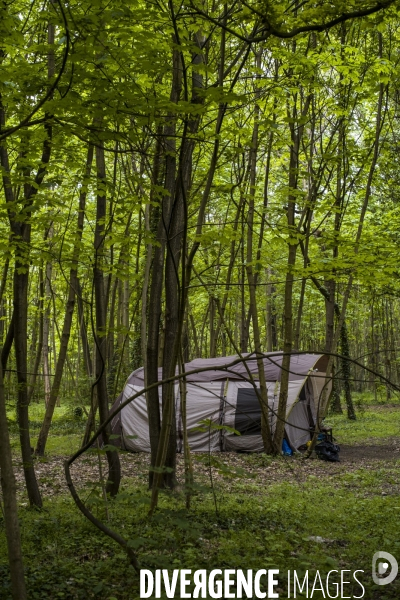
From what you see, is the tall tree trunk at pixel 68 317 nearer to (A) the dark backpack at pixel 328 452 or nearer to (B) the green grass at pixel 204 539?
(B) the green grass at pixel 204 539

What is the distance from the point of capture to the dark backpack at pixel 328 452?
11852 mm

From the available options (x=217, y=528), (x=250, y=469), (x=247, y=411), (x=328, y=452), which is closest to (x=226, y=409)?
(x=247, y=411)

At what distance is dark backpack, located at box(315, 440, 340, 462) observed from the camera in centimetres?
1185

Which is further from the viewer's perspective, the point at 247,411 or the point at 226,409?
the point at 247,411

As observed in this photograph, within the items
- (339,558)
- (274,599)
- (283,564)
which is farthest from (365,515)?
(274,599)

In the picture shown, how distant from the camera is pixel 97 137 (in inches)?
177

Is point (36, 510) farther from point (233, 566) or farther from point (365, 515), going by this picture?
point (365, 515)

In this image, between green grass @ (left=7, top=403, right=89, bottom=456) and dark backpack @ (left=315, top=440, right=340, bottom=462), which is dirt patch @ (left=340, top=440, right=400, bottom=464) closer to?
dark backpack @ (left=315, top=440, right=340, bottom=462)

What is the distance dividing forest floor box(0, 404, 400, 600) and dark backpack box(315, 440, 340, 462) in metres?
1.06

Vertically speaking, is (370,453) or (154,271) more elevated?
(154,271)

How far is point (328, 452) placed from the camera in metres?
11.9

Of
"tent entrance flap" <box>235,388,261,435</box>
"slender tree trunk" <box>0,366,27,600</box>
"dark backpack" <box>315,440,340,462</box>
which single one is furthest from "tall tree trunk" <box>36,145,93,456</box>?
"dark backpack" <box>315,440,340,462</box>

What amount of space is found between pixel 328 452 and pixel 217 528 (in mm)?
6465

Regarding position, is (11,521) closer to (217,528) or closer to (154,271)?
(217,528)
